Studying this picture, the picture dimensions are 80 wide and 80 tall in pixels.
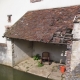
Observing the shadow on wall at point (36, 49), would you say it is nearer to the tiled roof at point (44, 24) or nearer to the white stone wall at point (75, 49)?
the tiled roof at point (44, 24)

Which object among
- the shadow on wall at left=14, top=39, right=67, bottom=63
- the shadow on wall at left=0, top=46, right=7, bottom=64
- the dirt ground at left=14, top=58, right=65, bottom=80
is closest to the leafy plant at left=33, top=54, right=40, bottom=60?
the shadow on wall at left=14, top=39, right=67, bottom=63

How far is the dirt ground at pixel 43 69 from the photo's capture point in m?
10.2

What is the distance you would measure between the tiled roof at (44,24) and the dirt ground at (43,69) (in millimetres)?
3148

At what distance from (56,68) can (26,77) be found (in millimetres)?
2846

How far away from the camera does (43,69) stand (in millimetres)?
11336

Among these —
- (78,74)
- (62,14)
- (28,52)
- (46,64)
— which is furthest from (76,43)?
(28,52)

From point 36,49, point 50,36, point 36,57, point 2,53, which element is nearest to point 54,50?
point 36,57

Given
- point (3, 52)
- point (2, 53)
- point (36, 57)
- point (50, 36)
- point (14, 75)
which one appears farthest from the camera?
point (36, 57)

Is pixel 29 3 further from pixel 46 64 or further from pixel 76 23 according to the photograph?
pixel 76 23

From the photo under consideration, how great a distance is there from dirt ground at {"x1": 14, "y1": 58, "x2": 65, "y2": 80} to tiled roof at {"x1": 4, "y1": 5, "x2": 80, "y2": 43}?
315 centimetres

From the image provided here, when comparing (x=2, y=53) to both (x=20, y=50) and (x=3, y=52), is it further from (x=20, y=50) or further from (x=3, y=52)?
(x=20, y=50)

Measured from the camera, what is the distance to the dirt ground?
33.4 feet

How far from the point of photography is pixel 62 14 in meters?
11.3

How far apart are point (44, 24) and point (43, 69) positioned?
401 cm
